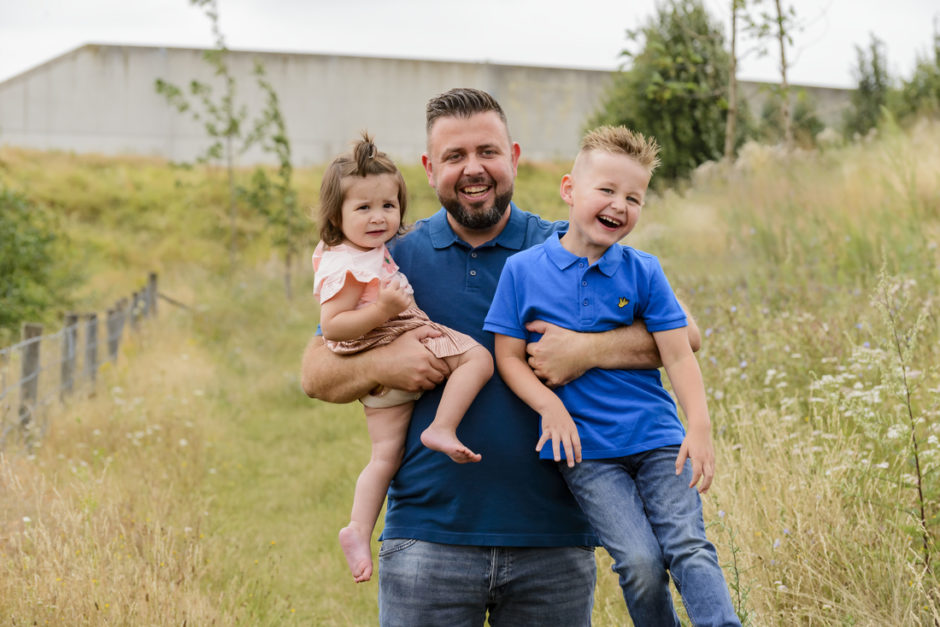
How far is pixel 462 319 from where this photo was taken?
9.11ft

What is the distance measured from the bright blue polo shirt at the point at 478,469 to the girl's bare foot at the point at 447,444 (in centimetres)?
11

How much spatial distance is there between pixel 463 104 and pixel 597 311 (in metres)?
0.75

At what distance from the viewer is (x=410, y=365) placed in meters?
2.62

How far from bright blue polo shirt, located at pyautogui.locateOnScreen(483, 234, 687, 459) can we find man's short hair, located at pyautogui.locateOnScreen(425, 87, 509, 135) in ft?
1.51

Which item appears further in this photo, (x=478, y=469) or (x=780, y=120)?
(x=780, y=120)

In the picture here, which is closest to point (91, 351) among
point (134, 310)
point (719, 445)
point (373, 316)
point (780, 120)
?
point (134, 310)

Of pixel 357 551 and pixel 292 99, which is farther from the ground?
pixel 292 99

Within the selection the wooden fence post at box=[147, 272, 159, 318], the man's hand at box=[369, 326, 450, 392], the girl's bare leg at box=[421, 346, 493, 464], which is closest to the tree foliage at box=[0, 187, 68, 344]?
the wooden fence post at box=[147, 272, 159, 318]

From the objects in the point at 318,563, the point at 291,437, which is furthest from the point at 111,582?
the point at 291,437

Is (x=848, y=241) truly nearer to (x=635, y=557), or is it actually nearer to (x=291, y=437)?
(x=291, y=437)

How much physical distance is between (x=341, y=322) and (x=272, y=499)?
171 inches

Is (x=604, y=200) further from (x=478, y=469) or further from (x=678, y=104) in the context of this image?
(x=678, y=104)

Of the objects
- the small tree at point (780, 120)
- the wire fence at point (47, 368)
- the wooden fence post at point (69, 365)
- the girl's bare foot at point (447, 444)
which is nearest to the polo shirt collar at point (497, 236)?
the girl's bare foot at point (447, 444)

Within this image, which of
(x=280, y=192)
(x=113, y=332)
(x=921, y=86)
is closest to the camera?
(x=113, y=332)
